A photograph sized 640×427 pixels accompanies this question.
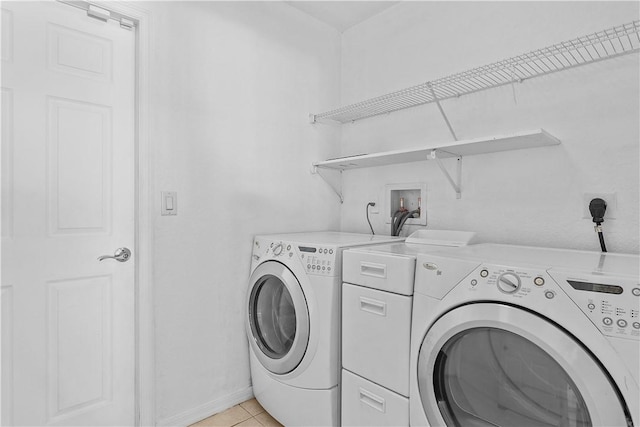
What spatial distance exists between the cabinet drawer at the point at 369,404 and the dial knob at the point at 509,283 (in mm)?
599

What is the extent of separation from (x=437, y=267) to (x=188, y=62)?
161 centimetres

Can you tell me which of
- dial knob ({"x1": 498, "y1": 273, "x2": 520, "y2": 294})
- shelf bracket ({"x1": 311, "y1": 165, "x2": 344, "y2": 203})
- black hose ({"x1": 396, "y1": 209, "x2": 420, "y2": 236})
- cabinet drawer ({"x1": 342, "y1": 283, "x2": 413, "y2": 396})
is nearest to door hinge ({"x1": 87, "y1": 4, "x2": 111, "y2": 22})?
shelf bracket ({"x1": 311, "y1": 165, "x2": 344, "y2": 203})

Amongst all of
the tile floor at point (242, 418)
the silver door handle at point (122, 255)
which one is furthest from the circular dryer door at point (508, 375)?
the silver door handle at point (122, 255)

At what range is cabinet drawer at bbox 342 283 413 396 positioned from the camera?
4.29 ft

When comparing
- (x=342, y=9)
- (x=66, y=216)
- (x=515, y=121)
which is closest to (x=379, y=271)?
(x=515, y=121)

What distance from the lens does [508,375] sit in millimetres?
1068

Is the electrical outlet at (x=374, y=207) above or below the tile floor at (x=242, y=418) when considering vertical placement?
above

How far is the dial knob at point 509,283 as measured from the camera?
1.00m

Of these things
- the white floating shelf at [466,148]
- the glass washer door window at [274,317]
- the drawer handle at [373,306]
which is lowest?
the glass washer door window at [274,317]

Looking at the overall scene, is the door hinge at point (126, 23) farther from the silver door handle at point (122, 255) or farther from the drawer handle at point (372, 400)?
the drawer handle at point (372, 400)

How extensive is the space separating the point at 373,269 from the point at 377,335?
0.27 metres

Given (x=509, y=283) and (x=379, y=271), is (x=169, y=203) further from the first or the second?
(x=509, y=283)

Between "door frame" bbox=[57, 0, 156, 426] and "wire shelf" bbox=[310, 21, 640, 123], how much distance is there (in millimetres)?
1110

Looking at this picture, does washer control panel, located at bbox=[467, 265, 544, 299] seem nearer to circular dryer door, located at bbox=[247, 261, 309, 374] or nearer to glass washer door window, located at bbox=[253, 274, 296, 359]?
circular dryer door, located at bbox=[247, 261, 309, 374]
